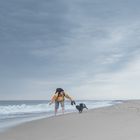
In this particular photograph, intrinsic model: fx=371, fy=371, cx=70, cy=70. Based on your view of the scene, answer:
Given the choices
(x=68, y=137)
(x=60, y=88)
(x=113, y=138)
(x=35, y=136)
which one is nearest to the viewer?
(x=113, y=138)

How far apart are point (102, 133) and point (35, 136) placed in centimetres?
204

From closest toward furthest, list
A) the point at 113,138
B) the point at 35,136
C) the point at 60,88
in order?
the point at 113,138
the point at 35,136
the point at 60,88

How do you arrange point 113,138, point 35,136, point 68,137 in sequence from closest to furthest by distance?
point 113,138 → point 68,137 → point 35,136

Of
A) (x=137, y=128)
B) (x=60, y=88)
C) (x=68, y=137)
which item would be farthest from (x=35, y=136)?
(x=60, y=88)

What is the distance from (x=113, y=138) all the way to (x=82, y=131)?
2.19 meters

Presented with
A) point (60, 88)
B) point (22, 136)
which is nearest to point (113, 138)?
point (22, 136)

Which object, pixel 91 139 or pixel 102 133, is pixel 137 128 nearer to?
pixel 102 133

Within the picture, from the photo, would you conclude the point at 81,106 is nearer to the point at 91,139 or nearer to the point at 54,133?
the point at 54,133

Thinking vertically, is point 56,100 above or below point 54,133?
above

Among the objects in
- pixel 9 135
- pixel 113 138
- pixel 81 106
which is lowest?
pixel 113 138

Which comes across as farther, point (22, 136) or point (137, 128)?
point (22, 136)

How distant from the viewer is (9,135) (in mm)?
11594

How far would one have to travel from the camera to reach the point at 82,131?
1116 centimetres

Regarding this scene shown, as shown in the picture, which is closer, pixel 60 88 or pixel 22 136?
pixel 22 136
